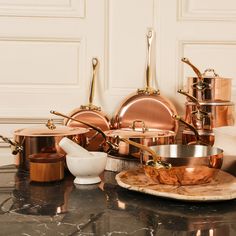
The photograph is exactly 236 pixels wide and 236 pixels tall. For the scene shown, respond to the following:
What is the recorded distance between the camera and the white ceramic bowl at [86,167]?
1.12 meters

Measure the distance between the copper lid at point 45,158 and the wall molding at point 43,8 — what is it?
56 centimetres

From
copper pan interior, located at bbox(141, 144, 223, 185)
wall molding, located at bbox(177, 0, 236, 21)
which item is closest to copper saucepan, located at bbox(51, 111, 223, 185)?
copper pan interior, located at bbox(141, 144, 223, 185)

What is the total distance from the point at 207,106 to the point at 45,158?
500 millimetres

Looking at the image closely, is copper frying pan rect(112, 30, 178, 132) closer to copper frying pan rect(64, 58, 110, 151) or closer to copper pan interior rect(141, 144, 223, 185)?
copper frying pan rect(64, 58, 110, 151)

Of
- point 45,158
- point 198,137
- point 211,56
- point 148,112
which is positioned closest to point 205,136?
point 198,137

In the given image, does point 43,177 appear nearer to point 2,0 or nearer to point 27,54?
point 27,54

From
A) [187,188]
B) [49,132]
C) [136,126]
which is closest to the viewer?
[187,188]

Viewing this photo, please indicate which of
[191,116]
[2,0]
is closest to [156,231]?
[191,116]

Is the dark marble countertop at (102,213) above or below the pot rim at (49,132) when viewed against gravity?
below

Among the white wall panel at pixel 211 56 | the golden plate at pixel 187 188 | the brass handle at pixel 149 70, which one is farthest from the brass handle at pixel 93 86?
the golden plate at pixel 187 188

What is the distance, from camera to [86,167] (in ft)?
3.70

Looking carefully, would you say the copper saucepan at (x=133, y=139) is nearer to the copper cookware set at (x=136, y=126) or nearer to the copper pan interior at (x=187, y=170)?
the copper cookware set at (x=136, y=126)

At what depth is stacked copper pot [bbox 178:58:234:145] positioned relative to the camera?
1315mm

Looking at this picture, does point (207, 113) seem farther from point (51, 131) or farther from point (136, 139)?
point (51, 131)
